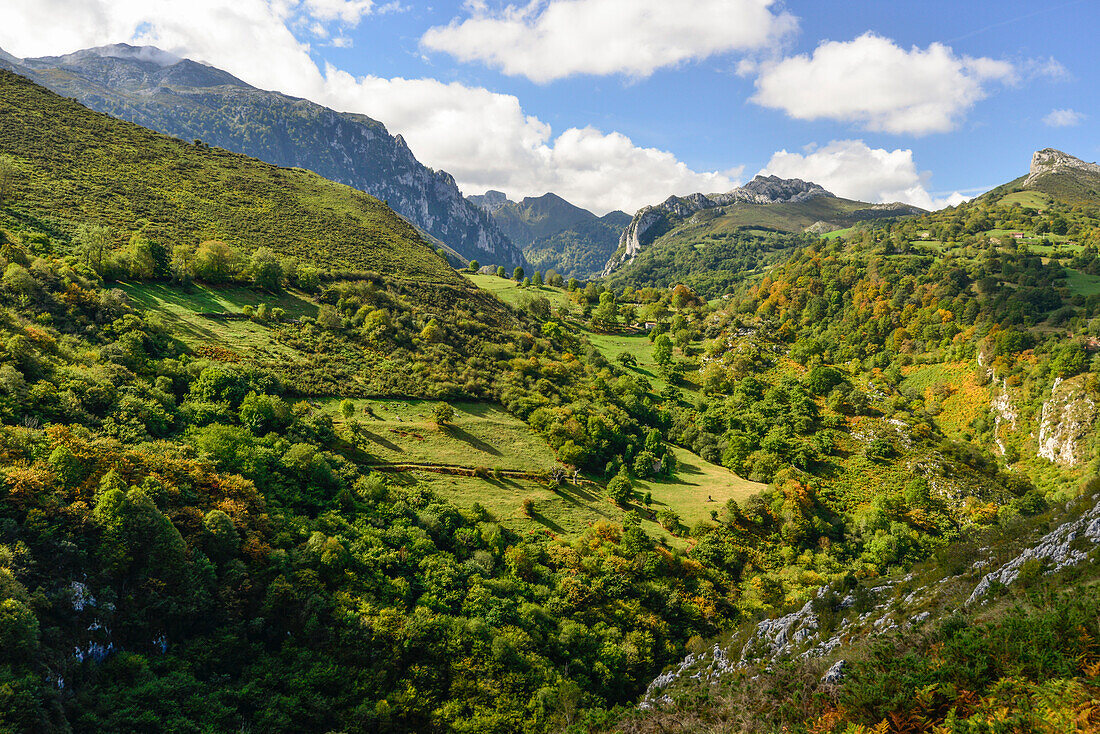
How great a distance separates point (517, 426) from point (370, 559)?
32232 mm

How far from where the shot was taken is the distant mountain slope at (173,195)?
70750 mm

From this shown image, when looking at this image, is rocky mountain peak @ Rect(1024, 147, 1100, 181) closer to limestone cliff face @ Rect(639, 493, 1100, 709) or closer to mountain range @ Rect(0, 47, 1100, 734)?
mountain range @ Rect(0, 47, 1100, 734)

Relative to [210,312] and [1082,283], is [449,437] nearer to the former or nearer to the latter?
[210,312]

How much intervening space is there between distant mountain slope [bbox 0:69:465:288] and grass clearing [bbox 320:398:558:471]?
42569 mm

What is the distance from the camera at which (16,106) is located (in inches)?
3268

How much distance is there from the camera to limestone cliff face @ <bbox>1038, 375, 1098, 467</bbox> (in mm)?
57938

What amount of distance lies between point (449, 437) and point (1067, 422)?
83.7 m

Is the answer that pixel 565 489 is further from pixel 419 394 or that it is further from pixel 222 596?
pixel 222 596

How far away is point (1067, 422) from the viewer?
60.4 meters

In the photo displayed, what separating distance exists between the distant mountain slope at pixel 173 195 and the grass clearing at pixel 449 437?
42569 mm

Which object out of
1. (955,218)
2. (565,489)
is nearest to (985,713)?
(565,489)

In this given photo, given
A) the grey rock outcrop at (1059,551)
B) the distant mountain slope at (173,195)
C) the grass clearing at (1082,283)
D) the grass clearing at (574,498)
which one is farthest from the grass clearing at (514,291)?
the grey rock outcrop at (1059,551)

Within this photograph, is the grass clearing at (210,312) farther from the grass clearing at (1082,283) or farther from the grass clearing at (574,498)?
the grass clearing at (1082,283)

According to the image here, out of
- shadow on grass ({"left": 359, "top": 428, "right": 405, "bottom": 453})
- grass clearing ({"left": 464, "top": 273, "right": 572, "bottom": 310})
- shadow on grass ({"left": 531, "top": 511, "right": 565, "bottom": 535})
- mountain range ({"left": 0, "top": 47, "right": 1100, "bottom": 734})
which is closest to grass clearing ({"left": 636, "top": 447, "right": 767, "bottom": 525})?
mountain range ({"left": 0, "top": 47, "right": 1100, "bottom": 734})
